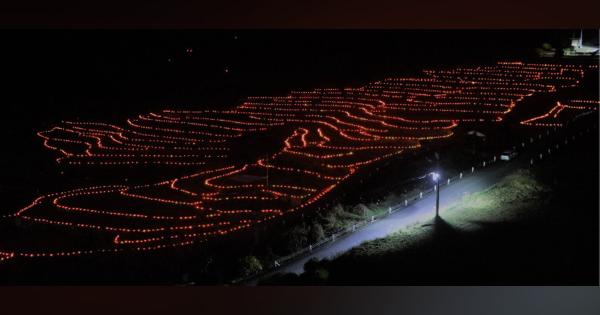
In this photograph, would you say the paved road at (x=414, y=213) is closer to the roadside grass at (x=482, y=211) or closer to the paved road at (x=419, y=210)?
the paved road at (x=419, y=210)

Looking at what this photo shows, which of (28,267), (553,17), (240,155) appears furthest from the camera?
(240,155)

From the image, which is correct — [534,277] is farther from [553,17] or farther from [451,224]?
[553,17]

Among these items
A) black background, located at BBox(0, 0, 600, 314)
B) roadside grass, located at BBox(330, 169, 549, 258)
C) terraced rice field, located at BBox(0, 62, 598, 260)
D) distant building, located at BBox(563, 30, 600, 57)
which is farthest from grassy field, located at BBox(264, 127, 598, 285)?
distant building, located at BBox(563, 30, 600, 57)

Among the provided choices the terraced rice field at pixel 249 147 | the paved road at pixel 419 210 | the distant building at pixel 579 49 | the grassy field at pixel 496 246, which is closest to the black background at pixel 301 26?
the grassy field at pixel 496 246

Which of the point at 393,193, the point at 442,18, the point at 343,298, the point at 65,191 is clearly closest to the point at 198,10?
the point at 442,18

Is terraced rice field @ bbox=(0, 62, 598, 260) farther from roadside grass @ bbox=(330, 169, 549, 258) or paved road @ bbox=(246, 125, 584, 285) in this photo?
roadside grass @ bbox=(330, 169, 549, 258)
